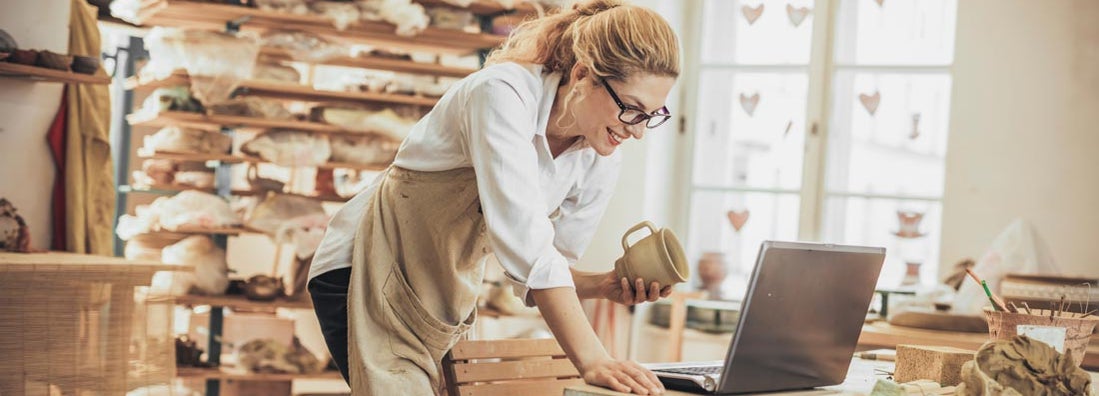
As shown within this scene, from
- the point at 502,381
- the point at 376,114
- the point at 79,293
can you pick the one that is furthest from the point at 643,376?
the point at 376,114

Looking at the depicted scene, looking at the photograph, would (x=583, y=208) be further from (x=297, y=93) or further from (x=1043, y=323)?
(x=297, y=93)

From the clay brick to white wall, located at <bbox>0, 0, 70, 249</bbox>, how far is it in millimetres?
3472

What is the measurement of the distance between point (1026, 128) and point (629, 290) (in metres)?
3.30

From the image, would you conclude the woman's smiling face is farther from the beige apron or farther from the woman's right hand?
the woman's right hand

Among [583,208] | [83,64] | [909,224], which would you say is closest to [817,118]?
[909,224]

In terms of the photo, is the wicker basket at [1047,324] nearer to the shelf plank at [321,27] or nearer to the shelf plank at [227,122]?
the shelf plank at [321,27]

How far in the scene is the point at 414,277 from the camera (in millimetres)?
1945

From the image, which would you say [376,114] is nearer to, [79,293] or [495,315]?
[495,315]

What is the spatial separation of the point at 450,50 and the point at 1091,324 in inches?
137

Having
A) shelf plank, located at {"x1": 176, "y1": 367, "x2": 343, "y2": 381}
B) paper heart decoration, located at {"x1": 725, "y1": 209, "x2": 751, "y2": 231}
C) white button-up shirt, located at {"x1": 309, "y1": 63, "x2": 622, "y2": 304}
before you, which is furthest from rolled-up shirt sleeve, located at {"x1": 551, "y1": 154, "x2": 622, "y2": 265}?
paper heart decoration, located at {"x1": 725, "y1": 209, "x2": 751, "y2": 231}

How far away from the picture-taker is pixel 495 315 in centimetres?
490

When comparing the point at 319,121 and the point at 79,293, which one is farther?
the point at 319,121

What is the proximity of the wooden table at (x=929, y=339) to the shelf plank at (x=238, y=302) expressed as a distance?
2.34 m

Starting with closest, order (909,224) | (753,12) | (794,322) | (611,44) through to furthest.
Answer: (794,322), (611,44), (909,224), (753,12)
